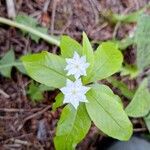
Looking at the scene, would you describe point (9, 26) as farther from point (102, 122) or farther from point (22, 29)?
point (102, 122)

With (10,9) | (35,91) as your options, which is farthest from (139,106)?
(10,9)

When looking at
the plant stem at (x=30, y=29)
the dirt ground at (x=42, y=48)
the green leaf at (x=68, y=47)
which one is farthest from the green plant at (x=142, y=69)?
the green leaf at (x=68, y=47)

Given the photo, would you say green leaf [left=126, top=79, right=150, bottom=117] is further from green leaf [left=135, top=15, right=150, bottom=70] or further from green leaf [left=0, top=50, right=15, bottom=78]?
green leaf [left=0, top=50, right=15, bottom=78]

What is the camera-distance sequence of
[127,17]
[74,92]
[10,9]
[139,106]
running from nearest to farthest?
[74,92]
[139,106]
[10,9]
[127,17]

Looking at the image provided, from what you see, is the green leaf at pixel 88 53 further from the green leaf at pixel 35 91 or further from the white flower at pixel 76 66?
the green leaf at pixel 35 91

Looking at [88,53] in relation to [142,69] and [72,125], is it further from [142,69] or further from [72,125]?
[142,69]
